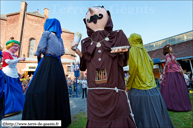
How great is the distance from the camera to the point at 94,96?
1.73m

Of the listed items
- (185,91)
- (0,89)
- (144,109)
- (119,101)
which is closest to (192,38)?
(185,91)

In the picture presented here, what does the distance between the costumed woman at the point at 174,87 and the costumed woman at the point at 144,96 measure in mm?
1785

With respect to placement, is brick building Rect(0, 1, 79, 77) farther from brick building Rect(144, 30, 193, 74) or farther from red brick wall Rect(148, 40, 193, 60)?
red brick wall Rect(148, 40, 193, 60)

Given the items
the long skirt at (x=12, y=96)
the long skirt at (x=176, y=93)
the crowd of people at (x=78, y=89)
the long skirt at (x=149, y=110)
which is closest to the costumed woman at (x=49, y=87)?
the long skirt at (x=149, y=110)

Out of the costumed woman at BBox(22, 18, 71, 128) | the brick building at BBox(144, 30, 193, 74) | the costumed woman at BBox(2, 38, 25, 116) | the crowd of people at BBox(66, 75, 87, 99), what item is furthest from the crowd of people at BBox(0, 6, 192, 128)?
the brick building at BBox(144, 30, 193, 74)

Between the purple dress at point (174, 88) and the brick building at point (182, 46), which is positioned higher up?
the brick building at point (182, 46)

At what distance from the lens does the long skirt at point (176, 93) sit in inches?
150

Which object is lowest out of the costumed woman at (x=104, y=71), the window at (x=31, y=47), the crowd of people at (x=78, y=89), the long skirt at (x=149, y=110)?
the crowd of people at (x=78, y=89)

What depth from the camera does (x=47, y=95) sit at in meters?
1.99

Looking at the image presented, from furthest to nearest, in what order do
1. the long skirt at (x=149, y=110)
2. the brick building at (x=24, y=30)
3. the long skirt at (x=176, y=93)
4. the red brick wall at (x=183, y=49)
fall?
1. the brick building at (x=24, y=30)
2. the red brick wall at (x=183, y=49)
3. the long skirt at (x=176, y=93)
4. the long skirt at (x=149, y=110)

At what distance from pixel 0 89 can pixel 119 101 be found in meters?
2.59

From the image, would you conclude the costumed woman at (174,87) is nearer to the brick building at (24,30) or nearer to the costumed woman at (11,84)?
the costumed woman at (11,84)

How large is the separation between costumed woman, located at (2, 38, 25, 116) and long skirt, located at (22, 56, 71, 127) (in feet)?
5.75

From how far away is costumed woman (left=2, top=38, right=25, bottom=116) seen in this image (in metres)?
3.39
